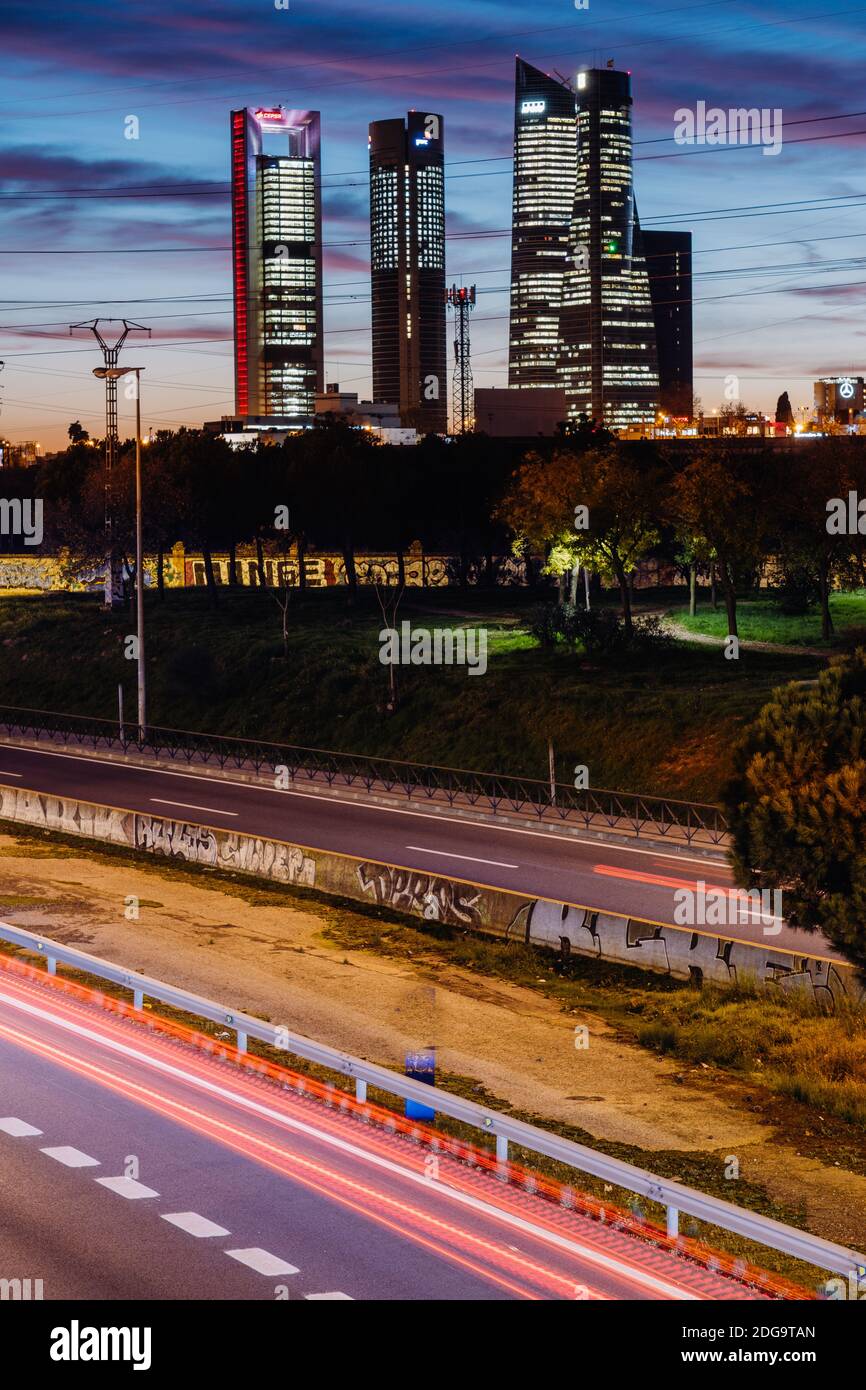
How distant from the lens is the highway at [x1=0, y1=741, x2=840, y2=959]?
28031 mm

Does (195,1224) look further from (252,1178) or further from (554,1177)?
(554,1177)

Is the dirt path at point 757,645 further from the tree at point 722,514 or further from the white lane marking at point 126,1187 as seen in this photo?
the white lane marking at point 126,1187

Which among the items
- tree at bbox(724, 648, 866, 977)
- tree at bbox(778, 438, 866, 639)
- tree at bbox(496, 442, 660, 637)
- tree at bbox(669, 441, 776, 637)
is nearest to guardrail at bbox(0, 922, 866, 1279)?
tree at bbox(724, 648, 866, 977)

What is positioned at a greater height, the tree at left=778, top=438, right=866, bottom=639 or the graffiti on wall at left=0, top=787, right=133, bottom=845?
the tree at left=778, top=438, right=866, bottom=639

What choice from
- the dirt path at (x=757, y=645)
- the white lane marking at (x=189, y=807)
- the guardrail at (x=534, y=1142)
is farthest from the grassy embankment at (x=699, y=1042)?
the dirt path at (x=757, y=645)

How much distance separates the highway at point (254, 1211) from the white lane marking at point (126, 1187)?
0.02m

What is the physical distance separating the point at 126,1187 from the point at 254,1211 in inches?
49.7

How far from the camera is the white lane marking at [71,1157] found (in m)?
13.3

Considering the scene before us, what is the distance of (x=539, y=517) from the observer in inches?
2403

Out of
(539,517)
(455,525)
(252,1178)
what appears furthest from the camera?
(455,525)

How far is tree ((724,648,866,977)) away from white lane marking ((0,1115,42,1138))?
9.04 metres
